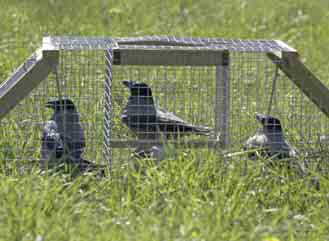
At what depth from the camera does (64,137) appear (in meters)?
4.65

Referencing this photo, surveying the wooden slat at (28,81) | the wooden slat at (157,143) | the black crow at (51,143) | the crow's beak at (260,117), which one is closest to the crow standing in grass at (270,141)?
the crow's beak at (260,117)

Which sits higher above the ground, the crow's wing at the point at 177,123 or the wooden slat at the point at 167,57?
the wooden slat at the point at 167,57

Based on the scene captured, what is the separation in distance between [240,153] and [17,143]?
119 centimetres

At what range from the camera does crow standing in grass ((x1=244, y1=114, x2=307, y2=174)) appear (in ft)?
15.2

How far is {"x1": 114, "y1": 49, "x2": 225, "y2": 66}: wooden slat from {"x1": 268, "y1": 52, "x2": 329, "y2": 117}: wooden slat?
0.37 metres

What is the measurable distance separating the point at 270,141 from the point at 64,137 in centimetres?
107

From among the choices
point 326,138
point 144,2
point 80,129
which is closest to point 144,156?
point 80,129

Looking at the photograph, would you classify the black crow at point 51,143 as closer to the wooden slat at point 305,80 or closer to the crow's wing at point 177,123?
the crow's wing at point 177,123

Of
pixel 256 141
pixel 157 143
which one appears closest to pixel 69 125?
pixel 157 143

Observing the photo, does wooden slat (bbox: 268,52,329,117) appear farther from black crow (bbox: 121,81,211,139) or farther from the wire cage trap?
black crow (bbox: 121,81,211,139)

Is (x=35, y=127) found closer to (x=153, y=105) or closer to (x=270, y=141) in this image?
(x=153, y=105)

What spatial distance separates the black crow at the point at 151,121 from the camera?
15.5 ft

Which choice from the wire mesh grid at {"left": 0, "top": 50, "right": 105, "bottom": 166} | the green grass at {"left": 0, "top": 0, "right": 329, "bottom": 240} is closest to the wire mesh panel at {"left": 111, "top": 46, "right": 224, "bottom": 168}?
the wire mesh grid at {"left": 0, "top": 50, "right": 105, "bottom": 166}

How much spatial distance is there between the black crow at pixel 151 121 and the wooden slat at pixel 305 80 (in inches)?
20.7
